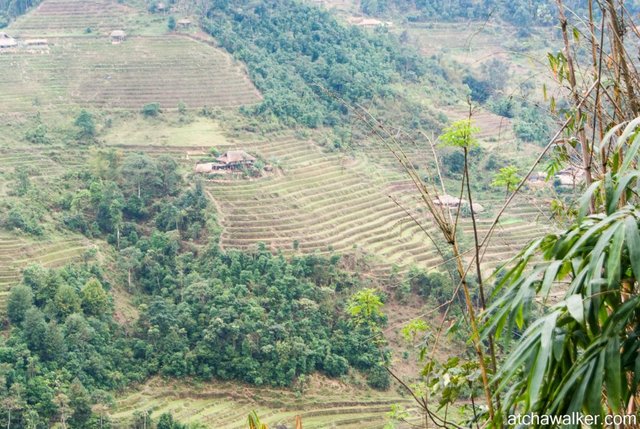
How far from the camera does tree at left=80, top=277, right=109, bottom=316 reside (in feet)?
45.0

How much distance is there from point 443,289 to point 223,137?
684cm

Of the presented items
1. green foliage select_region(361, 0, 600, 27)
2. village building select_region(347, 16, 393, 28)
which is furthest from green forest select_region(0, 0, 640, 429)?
green foliage select_region(361, 0, 600, 27)

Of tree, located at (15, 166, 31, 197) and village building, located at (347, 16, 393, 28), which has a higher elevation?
village building, located at (347, 16, 393, 28)

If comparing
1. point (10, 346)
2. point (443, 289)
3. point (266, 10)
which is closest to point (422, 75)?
point (266, 10)

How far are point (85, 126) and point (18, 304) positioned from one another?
6.68 meters

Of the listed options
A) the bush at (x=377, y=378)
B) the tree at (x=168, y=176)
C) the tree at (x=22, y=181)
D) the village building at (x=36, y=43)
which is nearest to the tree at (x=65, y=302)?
the tree at (x=22, y=181)

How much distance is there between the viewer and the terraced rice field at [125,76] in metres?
20.7

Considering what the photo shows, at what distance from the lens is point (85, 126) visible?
18859mm

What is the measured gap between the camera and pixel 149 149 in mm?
18703

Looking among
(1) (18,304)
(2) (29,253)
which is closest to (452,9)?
(2) (29,253)

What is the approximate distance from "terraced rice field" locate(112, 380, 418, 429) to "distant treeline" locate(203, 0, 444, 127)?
8789 mm

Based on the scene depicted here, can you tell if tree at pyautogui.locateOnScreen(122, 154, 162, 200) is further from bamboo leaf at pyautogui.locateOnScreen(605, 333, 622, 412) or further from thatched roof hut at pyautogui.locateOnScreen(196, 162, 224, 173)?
bamboo leaf at pyautogui.locateOnScreen(605, 333, 622, 412)

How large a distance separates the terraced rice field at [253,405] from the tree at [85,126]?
25.2 feet

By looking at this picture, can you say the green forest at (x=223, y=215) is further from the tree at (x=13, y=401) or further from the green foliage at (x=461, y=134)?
the green foliage at (x=461, y=134)
